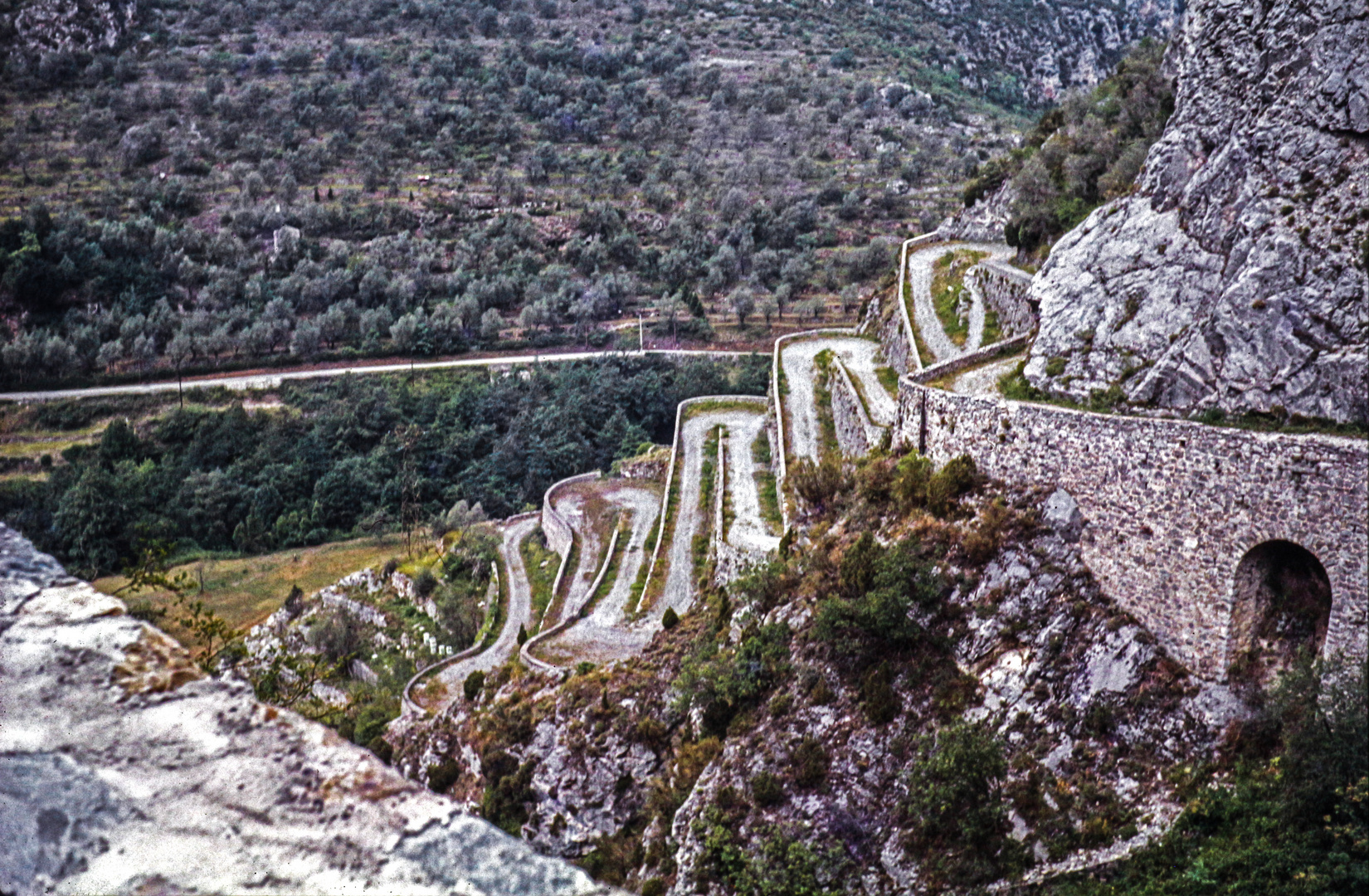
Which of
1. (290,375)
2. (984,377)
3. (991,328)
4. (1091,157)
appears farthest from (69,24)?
(984,377)

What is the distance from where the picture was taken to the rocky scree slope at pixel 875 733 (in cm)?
1345

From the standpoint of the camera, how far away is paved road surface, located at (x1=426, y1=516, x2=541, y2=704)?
28.7 m

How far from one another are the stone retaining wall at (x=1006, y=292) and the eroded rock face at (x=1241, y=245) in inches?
180

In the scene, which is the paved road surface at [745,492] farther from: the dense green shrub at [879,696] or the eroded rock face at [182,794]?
the eroded rock face at [182,794]

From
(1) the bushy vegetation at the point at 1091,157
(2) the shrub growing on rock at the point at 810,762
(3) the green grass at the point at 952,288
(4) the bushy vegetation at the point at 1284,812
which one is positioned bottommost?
(2) the shrub growing on rock at the point at 810,762

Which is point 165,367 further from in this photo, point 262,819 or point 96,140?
point 262,819

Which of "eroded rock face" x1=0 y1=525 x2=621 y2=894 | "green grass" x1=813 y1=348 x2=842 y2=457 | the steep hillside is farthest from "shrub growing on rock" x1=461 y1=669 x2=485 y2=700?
the steep hillside

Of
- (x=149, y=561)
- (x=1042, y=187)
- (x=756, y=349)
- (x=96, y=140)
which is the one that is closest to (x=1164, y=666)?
(x=149, y=561)

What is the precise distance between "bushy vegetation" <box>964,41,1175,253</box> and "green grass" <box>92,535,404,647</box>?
30624mm

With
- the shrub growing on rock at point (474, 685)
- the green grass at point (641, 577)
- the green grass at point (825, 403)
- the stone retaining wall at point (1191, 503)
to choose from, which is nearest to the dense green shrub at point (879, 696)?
the stone retaining wall at point (1191, 503)

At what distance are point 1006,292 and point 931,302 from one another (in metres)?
4.31

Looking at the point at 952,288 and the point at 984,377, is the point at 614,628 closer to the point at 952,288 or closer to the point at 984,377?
the point at 984,377

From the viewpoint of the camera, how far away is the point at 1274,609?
13086 millimetres

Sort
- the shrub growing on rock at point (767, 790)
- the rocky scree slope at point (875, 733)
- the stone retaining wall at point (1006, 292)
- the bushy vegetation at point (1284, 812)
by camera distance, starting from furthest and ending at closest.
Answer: the stone retaining wall at point (1006, 292)
the shrub growing on rock at point (767, 790)
the rocky scree slope at point (875, 733)
the bushy vegetation at point (1284, 812)
